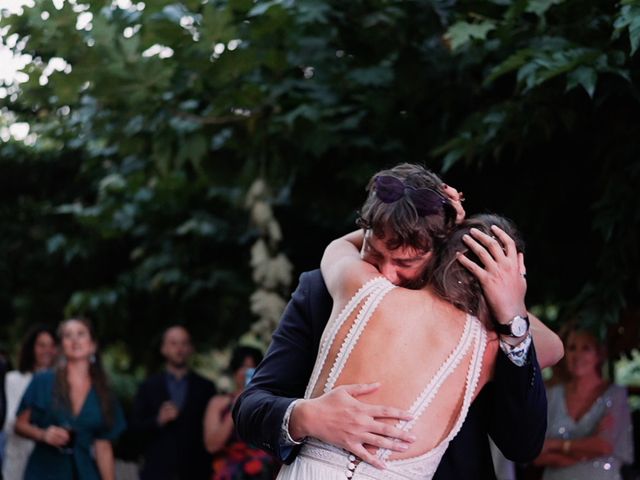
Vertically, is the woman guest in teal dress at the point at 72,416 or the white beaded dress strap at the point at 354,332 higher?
the white beaded dress strap at the point at 354,332

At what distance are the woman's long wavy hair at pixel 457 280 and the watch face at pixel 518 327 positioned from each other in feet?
0.22

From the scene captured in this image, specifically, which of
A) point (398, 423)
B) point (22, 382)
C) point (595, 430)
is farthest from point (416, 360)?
point (22, 382)

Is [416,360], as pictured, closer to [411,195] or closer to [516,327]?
[516,327]

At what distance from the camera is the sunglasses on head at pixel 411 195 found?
288 centimetres

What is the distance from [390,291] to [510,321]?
30 centimetres

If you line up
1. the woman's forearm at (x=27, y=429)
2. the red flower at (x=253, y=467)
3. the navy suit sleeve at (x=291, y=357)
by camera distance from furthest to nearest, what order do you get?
the red flower at (x=253, y=467), the woman's forearm at (x=27, y=429), the navy suit sleeve at (x=291, y=357)

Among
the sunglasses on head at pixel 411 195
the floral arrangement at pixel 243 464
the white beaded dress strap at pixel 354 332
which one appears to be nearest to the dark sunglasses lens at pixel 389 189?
the sunglasses on head at pixel 411 195

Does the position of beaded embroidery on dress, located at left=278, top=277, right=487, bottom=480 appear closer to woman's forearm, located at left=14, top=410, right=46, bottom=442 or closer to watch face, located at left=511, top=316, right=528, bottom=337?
watch face, located at left=511, top=316, right=528, bottom=337

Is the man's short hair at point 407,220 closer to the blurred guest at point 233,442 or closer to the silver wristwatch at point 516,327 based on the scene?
the silver wristwatch at point 516,327

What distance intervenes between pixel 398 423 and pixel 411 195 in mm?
569

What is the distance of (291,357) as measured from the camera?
3062 mm

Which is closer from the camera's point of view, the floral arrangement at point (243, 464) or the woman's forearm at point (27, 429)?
the woman's forearm at point (27, 429)

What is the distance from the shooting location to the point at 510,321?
282 centimetres

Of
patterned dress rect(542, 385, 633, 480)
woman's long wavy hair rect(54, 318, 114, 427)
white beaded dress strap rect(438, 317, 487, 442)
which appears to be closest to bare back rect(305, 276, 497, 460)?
white beaded dress strap rect(438, 317, 487, 442)
